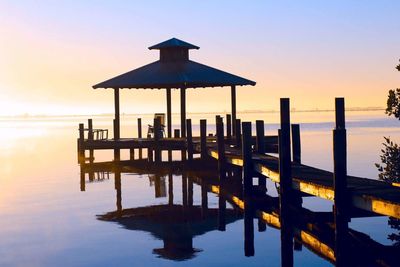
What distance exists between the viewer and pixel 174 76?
87.4 feet

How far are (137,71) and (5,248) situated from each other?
48.7 feet

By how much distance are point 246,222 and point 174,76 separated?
42.4 ft

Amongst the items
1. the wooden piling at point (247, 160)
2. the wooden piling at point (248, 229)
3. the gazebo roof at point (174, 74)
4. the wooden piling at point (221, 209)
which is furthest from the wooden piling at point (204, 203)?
the gazebo roof at point (174, 74)

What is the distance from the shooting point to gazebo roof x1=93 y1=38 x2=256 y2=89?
26.4m

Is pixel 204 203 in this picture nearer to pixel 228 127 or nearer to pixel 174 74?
pixel 228 127

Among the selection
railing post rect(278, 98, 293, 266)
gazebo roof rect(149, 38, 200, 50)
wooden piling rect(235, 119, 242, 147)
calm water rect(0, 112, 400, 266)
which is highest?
gazebo roof rect(149, 38, 200, 50)

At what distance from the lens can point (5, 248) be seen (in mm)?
14383

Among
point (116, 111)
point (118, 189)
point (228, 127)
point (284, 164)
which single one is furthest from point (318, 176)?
point (116, 111)

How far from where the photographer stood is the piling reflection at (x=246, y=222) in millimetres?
10086

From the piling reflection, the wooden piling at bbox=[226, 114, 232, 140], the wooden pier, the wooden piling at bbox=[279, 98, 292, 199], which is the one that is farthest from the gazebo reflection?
the wooden piling at bbox=[226, 114, 232, 140]

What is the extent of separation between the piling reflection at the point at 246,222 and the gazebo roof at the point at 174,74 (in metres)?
4.06

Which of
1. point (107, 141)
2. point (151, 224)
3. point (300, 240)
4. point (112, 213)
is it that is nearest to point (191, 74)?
point (107, 141)

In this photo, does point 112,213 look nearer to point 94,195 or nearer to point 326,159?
point 94,195

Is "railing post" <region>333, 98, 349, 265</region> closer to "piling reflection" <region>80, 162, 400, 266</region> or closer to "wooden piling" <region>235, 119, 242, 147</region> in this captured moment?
"piling reflection" <region>80, 162, 400, 266</region>
